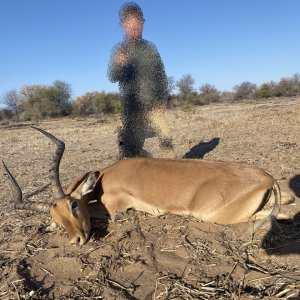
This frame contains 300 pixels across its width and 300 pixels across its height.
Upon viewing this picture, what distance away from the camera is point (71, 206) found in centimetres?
480

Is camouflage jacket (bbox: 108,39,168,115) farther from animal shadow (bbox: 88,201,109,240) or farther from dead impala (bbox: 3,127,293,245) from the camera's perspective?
animal shadow (bbox: 88,201,109,240)

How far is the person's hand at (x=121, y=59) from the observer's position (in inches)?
276

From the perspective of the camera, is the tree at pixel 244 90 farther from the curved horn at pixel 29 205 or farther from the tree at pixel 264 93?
the curved horn at pixel 29 205

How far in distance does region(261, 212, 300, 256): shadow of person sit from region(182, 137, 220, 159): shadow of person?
15.3 feet

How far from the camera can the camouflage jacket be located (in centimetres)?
695

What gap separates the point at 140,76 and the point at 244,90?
190 feet

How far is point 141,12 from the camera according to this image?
6816mm

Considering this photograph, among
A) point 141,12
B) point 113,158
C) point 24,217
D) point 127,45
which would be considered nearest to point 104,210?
point 24,217

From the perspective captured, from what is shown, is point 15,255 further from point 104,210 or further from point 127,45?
point 127,45

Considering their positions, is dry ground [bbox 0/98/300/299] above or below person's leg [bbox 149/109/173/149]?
below

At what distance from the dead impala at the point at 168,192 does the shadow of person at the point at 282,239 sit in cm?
15

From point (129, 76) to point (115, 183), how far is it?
7.72ft

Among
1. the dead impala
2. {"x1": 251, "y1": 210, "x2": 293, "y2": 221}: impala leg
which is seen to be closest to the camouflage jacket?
the dead impala

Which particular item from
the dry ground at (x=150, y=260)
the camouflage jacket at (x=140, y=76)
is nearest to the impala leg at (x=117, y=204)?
the dry ground at (x=150, y=260)
